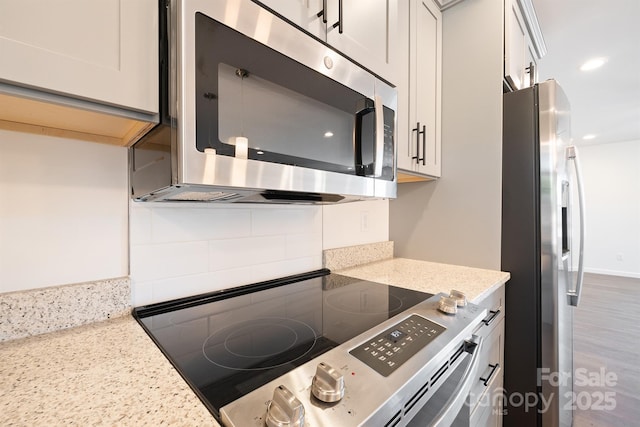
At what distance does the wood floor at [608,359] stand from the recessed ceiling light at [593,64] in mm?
2448

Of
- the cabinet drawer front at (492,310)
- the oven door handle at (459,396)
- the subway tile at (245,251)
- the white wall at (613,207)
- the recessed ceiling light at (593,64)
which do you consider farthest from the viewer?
the white wall at (613,207)

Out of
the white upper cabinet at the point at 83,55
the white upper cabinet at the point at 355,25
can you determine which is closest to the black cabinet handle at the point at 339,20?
the white upper cabinet at the point at 355,25

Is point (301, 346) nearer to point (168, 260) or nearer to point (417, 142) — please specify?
point (168, 260)

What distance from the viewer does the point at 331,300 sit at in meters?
0.97

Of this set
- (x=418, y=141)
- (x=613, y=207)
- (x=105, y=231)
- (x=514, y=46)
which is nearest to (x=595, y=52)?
(x=514, y=46)

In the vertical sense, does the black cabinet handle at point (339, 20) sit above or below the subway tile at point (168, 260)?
above

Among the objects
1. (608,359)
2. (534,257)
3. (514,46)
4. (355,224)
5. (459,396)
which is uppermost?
(514,46)

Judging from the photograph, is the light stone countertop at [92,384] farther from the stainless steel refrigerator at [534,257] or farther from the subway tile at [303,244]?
the stainless steel refrigerator at [534,257]

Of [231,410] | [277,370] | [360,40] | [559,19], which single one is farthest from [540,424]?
[559,19]

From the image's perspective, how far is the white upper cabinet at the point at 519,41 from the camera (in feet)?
4.68

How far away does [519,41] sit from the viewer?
63.9 inches

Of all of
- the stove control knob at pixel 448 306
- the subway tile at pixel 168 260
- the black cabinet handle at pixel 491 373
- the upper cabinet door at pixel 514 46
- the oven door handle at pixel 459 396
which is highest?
the upper cabinet door at pixel 514 46

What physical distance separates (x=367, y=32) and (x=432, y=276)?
1042 millimetres

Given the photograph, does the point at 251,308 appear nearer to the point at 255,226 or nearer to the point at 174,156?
the point at 255,226
